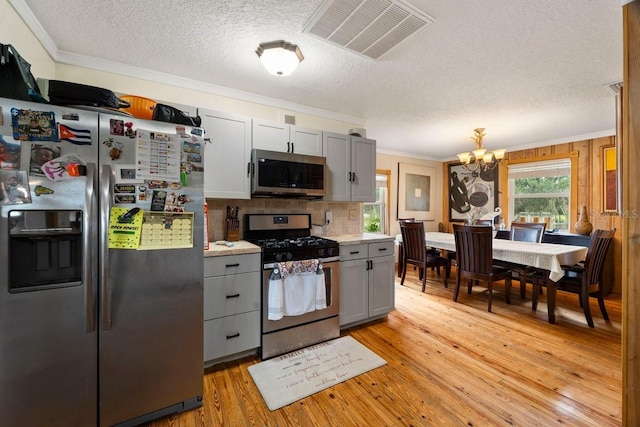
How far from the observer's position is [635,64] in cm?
122

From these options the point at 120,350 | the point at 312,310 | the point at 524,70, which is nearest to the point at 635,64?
the point at 524,70

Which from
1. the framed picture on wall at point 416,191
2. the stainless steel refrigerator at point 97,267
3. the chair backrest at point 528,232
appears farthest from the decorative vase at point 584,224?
the stainless steel refrigerator at point 97,267

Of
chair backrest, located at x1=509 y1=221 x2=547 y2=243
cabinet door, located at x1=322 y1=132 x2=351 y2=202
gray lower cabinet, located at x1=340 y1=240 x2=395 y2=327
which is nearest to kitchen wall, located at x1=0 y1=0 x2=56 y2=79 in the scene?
cabinet door, located at x1=322 y1=132 x2=351 y2=202

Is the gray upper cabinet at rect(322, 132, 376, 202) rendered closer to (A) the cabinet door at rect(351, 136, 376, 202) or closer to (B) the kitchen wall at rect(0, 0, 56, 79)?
(A) the cabinet door at rect(351, 136, 376, 202)

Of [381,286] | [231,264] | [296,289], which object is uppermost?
[231,264]

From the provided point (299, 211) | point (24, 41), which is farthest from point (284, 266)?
point (24, 41)

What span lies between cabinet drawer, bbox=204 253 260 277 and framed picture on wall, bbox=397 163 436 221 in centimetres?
402

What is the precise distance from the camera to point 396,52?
204 centimetres

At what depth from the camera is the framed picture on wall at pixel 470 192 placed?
5.31 m

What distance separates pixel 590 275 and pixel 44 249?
4.33 m

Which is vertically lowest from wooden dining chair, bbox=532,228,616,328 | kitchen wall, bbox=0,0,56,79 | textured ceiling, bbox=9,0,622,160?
wooden dining chair, bbox=532,228,616,328

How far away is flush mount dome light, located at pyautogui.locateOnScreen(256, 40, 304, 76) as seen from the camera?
1918mm

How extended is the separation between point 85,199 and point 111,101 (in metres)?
0.58

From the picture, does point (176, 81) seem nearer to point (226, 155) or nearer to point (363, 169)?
point (226, 155)
